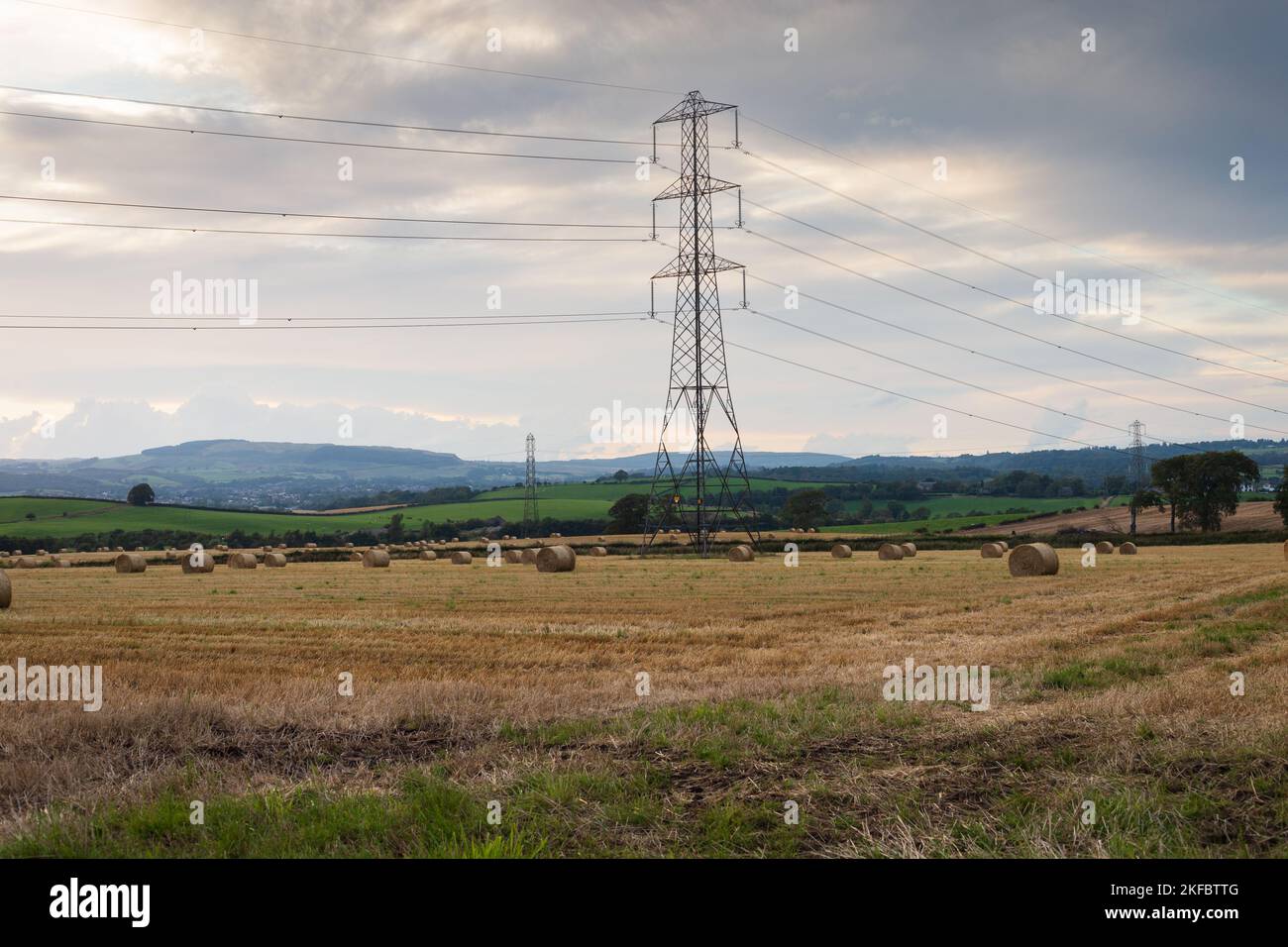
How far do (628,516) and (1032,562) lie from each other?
222ft

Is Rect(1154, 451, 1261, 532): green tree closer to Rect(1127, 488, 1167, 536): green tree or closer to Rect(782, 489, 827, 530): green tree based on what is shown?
Rect(1127, 488, 1167, 536): green tree

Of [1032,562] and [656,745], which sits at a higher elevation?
[656,745]

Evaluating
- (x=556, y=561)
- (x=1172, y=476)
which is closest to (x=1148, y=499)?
(x=1172, y=476)

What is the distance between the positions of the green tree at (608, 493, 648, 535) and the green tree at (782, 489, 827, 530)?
667 inches

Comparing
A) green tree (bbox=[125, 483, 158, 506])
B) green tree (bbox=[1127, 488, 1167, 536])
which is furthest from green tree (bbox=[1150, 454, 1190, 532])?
green tree (bbox=[125, 483, 158, 506])

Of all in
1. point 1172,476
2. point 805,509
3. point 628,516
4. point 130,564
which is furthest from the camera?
point 805,509

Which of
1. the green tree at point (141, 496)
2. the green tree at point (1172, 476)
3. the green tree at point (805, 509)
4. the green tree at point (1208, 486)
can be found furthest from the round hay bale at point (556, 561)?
the green tree at point (141, 496)

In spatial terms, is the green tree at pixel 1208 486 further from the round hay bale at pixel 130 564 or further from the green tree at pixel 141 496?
the green tree at pixel 141 496

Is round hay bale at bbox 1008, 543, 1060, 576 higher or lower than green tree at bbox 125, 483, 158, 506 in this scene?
lower

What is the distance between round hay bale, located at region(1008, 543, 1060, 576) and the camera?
40.7 metres

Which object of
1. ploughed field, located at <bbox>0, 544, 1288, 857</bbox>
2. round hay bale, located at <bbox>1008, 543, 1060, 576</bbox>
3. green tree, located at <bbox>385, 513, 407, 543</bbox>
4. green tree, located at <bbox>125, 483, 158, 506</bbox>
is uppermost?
green tree, located at <bbox>125, 483, 158, 506</bbox>

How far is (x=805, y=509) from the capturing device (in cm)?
11225

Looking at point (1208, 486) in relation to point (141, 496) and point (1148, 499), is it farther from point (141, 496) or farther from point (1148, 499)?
point (141, 496)
